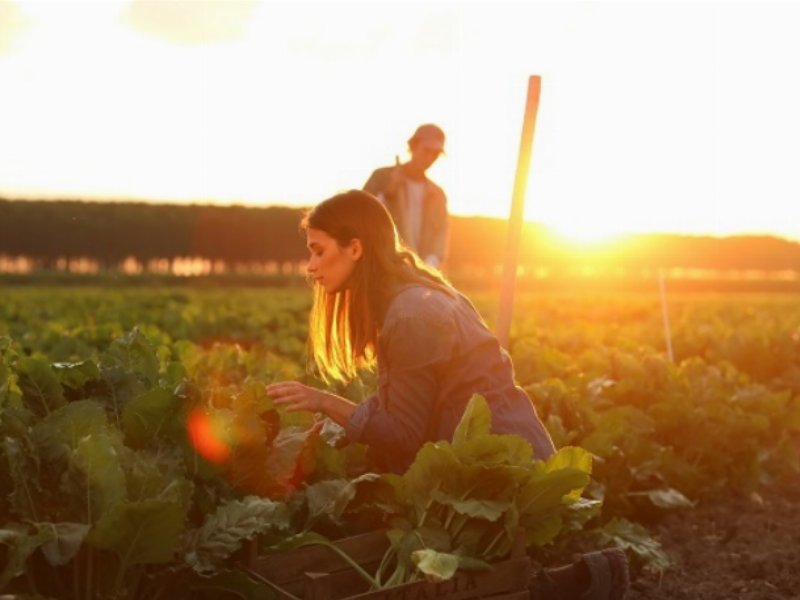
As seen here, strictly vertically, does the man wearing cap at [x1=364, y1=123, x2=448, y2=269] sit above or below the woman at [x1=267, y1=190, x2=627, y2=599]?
above

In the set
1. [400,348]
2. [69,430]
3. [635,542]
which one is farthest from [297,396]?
[635,542]

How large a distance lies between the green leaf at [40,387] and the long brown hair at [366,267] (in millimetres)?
976

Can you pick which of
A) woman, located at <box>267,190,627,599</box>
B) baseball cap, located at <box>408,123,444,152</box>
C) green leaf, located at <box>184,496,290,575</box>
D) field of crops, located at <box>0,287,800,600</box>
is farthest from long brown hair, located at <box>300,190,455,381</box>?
baseball cap, located at <box>408,123,444,152</box>

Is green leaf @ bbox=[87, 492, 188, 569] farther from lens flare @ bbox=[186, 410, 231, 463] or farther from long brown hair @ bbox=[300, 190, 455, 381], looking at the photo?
long brown hair @ bbox=[300, 190, 455, 381]

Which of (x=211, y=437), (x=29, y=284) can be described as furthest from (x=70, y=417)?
(x=29, y=284)

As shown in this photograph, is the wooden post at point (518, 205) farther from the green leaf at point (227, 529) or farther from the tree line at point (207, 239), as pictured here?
the tree line at point (207, 239)

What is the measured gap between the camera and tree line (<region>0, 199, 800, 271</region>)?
7338 cm

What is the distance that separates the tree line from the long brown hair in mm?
65109

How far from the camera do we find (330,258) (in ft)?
13.6

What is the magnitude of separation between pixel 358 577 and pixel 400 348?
0.77 m

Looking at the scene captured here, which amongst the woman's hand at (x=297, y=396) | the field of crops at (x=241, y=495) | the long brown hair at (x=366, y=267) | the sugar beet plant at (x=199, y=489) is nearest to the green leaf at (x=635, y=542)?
the field of crops at (x=241, y=495)

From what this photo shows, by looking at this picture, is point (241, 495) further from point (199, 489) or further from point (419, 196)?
point (419, 196)

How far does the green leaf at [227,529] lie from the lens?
3270 millimetres

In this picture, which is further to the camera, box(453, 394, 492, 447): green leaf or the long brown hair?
the long brown hair
